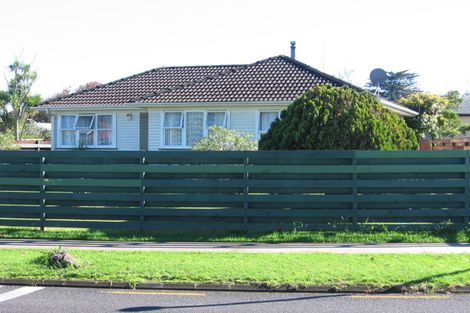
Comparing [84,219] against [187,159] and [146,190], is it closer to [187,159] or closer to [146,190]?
[146,190]

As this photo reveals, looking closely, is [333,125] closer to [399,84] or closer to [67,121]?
[67,121]

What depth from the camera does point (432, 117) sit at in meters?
32.4

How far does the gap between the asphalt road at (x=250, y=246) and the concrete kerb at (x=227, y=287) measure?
205cm

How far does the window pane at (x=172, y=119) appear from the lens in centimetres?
2253

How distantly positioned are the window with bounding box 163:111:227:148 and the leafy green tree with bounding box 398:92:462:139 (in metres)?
13.8

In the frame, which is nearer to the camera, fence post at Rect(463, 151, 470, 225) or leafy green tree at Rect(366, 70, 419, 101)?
fence post at Rect(463, 151, 470, 225)

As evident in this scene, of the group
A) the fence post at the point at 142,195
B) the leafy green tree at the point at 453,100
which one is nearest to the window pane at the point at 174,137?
the fence post at the point at 142,195

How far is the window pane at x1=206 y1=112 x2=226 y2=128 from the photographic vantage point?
72.5 feet

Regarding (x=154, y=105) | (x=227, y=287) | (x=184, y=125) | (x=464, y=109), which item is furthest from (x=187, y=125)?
(x=464, y=109)

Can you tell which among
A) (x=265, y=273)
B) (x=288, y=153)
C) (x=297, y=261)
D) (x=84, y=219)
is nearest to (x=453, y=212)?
(x=288, y=153)

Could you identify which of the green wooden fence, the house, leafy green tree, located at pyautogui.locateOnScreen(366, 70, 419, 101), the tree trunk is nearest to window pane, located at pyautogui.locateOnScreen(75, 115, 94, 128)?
the house

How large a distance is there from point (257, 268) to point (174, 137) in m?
14.6

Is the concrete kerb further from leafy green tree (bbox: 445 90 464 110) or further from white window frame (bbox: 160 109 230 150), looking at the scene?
leafy green tree (bbox: 445 90 464 110)

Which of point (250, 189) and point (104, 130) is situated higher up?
point (104, 130)
